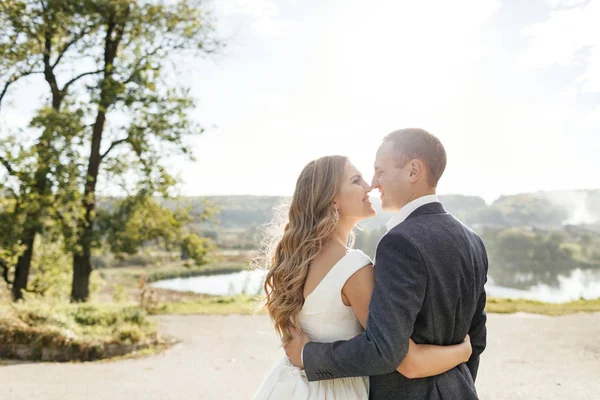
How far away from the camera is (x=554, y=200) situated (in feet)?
92.8

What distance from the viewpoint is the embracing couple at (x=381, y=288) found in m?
2.13

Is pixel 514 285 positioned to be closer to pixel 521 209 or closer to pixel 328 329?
pixel 521 209

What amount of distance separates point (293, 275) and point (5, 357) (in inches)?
282

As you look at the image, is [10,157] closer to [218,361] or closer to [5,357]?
[5,357]

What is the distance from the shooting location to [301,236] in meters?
2.68

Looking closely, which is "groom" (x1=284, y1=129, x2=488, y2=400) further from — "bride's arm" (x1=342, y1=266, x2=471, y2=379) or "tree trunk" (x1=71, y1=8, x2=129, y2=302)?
"tree trunk" (x1=71, y1=8, x2=129, y2=302)

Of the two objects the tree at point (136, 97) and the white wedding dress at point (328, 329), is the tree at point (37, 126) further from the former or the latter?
the white wedding dress at point (328, 329)


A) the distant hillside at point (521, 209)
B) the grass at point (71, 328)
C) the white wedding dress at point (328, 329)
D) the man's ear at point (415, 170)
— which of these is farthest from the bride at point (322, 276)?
the distant hillside at point (521, 209)

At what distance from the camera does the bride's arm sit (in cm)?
221

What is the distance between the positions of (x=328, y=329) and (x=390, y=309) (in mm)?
581

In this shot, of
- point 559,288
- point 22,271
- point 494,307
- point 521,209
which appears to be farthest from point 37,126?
point 521,209

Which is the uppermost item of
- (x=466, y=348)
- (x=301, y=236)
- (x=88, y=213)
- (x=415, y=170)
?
(x=415, y=170)

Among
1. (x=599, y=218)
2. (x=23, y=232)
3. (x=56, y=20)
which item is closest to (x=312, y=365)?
(x=23, y=232)

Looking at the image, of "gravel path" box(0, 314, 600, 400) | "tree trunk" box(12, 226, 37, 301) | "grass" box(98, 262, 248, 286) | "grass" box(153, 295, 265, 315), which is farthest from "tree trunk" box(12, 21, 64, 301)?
"gravel path" box(0, 314, 600, 400)
